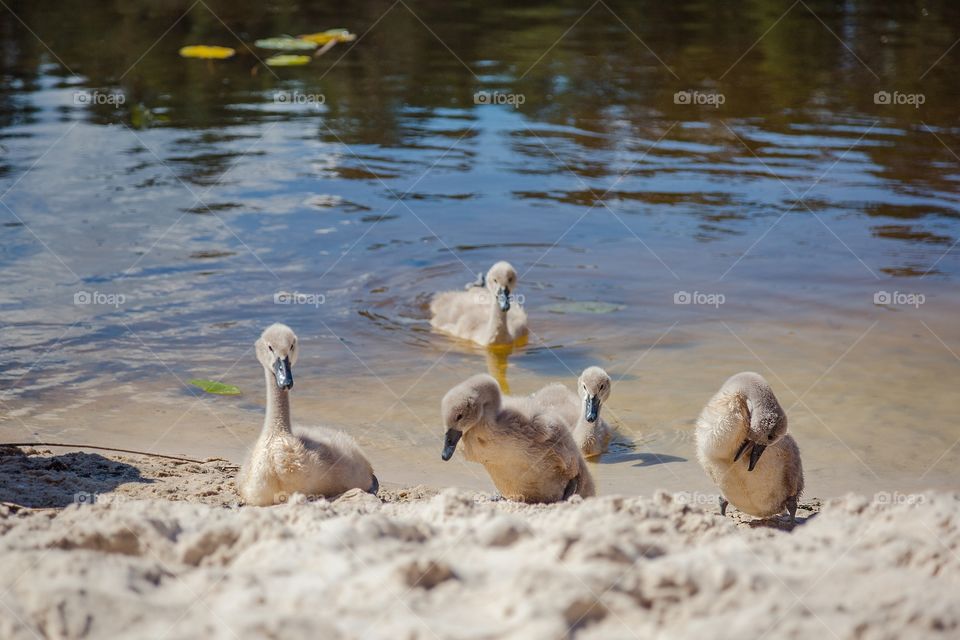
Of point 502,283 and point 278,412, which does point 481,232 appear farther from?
point 278,412

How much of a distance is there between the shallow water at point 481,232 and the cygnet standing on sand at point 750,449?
101cm

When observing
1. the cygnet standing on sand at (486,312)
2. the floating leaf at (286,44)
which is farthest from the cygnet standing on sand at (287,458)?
the floating leaf at (286,44)

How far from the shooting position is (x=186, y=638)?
2943 millimetres

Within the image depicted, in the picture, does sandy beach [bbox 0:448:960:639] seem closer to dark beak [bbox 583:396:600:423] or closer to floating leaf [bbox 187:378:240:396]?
dark beak [bbox 583:396:600:423]

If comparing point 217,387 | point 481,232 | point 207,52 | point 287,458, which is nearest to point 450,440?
point 287,458

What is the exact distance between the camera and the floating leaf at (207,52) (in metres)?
19.0

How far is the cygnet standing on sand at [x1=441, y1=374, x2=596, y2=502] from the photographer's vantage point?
5570mm

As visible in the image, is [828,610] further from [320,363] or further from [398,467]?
[320,363]

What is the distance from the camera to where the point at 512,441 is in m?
5.71

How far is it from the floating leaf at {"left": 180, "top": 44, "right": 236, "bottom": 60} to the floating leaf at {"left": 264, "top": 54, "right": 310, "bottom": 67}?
697 millimetres

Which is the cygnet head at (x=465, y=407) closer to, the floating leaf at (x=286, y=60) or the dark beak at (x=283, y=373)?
the dark beak at (x=283, y=373)

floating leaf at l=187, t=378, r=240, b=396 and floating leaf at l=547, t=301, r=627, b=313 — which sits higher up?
floating leaf at l=547, t=301, r=627, b=313

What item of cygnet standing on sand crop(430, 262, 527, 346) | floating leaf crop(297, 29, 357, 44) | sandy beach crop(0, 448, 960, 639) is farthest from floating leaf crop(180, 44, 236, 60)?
sandy beach crop(0, 448, 960, 639)

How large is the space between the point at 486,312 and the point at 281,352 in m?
4.01
